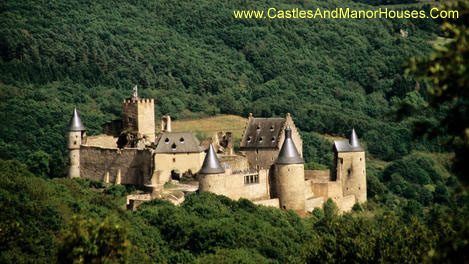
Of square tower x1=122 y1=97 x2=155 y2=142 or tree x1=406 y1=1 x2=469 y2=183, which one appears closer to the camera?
tree x1=406 y1=1 x2=469 y2=183

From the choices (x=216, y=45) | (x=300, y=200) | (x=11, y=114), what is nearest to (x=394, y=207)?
(x=300, y=200)

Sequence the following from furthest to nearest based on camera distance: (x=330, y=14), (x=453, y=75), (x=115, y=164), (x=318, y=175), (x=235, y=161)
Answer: (x=330, y=14), (x=318, y=175), (x=235, y=161), (x=115, y=164), (x=453, y=75)

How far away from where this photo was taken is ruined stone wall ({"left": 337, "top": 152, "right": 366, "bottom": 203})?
5372cm

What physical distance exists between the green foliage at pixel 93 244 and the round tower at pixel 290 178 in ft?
84.4

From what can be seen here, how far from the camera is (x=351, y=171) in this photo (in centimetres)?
5391

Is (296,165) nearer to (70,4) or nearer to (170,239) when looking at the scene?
(170,239)

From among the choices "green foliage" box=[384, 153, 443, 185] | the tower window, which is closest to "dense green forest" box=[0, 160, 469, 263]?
the tower window

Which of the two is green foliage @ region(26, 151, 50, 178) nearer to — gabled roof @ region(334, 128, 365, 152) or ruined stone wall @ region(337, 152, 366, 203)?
gabled roof @ region(334, 128, 365, 152)

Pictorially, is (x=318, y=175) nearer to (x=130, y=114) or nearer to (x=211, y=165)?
(x=211, y=165)

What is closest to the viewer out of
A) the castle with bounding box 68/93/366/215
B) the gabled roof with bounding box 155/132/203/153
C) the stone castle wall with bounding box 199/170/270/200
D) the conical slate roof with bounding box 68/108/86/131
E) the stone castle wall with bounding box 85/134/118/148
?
the stone castle wall with bounding box 199/170/270/200

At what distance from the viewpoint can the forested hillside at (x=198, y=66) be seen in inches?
3319

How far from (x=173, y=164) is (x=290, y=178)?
697cm

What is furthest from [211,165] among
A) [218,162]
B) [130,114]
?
[130,114]

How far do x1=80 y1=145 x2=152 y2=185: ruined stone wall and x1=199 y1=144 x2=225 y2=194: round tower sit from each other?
13.5 feet
